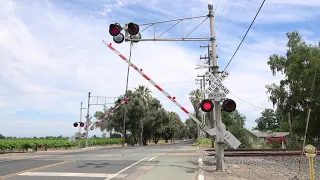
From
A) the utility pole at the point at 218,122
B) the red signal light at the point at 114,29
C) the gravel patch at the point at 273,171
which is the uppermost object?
the red signal light at the point at 114,29

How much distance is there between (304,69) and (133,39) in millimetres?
28646

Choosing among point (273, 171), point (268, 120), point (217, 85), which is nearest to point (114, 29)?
point (217, 85)

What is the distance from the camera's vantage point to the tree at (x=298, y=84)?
35812 mm

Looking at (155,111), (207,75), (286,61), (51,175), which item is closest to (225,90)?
(207,75)

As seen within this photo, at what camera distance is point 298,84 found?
3816 centimetres

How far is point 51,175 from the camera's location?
12.6 m

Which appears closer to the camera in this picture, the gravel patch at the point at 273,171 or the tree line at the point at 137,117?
the gravel patch at the point at 273,171

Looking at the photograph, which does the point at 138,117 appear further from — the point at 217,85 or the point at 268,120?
the point at 268,120

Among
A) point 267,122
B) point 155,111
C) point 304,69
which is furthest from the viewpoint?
point 267,122

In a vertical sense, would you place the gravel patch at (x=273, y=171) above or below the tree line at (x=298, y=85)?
below

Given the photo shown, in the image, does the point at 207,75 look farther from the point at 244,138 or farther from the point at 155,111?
the point at 155,111

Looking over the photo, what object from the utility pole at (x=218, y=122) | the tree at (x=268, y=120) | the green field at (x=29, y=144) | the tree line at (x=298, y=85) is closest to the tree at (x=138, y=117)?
the green field at (x=29, y=144)

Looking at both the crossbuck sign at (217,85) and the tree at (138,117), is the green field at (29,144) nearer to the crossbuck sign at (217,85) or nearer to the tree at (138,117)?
the tree at (138,117)

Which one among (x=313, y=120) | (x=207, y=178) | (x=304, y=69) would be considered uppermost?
(x=304, y=69)
